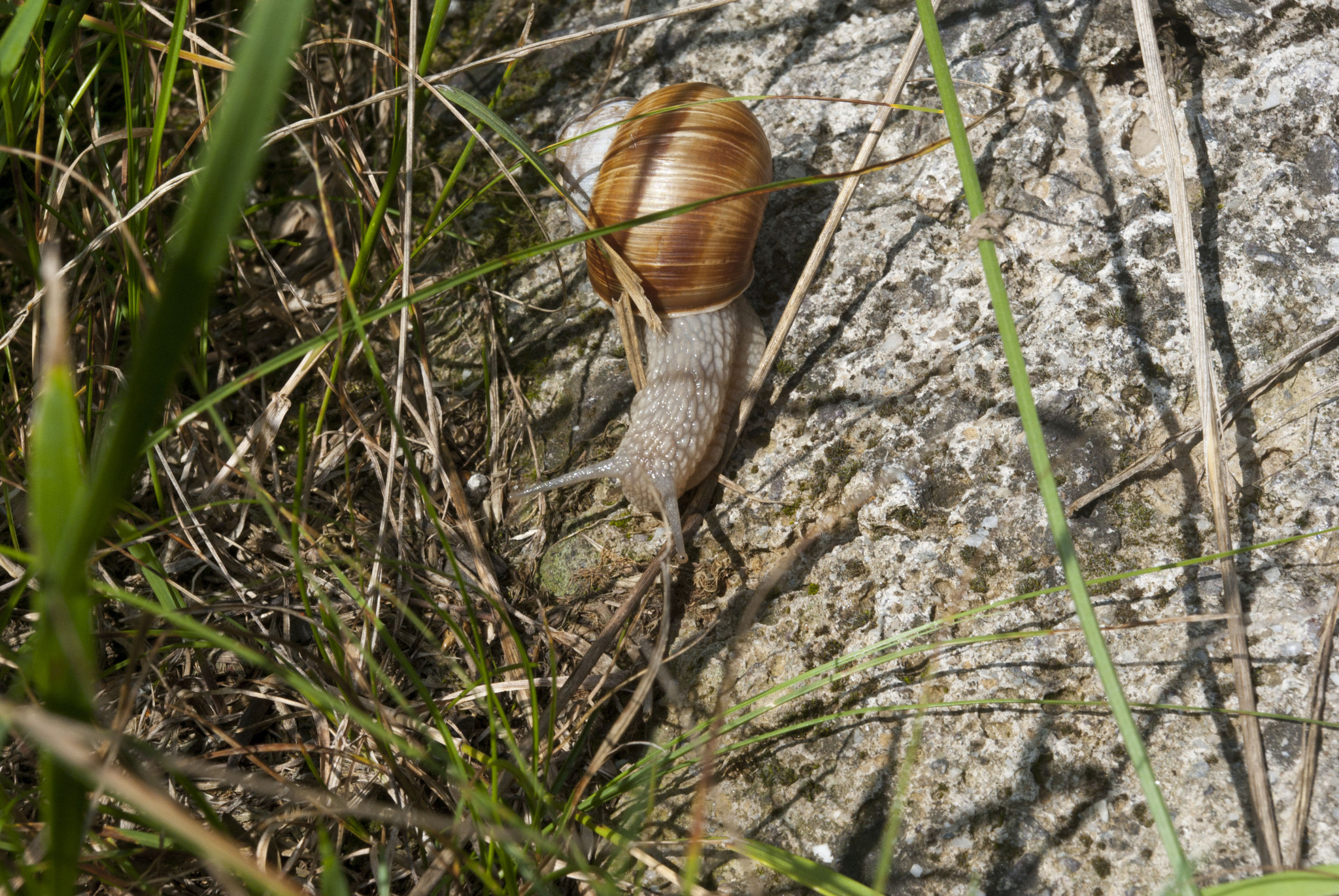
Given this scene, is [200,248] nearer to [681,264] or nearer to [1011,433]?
[681,264]

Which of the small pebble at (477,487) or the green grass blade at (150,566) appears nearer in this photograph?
the green grass blade at (150,566)

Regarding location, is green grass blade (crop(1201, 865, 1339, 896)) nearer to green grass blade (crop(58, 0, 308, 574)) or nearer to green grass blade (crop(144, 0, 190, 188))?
green grass blade (crop(58, 0, 308, 574))

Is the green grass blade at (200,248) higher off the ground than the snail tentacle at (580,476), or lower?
higher

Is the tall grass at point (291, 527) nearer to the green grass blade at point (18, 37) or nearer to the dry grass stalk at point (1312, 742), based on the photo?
the green grass blade at point (18, 37)

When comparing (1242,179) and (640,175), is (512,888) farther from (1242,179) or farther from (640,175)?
(1242,179)

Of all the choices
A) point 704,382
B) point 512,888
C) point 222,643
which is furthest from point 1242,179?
point 222,643

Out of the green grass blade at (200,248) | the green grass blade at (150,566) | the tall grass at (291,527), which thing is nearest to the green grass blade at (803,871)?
the tall grass at (291,527)

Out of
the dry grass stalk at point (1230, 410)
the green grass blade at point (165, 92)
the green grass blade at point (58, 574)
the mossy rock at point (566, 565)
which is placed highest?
the green grass blade at point (165, 92)

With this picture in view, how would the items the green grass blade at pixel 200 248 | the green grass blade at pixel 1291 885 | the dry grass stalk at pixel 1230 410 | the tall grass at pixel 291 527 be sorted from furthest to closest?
the dry grass stalk at pixel 1230 410, the green grass blade at pixel 1291 885, the tall grass at pixel 291 527, the green grass blade at pixel 200 248

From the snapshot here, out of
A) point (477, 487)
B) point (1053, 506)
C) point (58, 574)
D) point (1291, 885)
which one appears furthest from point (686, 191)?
point (1291, 885)
